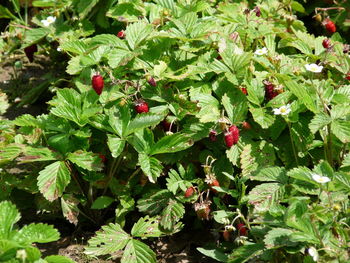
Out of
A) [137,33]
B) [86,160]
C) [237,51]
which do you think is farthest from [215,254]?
[137,33]

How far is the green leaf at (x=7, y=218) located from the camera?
2574mm

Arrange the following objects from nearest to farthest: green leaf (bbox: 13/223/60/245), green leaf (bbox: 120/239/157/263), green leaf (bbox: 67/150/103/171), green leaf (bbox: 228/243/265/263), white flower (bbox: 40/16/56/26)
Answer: green leaf (bbox: 13/223/60/245)
green leaf (bbox: 228/243/265/263)
green leaf (bbox: 120/239/157/263)
green leaf (bbox: 67/150/103/171)
white flower (bbox: 40/16/56/26)

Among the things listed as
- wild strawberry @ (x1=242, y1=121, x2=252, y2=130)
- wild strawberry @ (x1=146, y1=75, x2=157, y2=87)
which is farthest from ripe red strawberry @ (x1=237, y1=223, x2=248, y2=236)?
wild strawberry @ (x1=146, y1=75, x2=157, y2=87)

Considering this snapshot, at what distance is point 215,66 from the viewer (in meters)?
3.30

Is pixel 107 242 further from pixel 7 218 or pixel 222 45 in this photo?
pixel 222 45

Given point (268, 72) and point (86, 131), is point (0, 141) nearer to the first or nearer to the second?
point (86, 131)

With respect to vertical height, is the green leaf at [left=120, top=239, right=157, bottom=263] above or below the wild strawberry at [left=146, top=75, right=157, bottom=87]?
below

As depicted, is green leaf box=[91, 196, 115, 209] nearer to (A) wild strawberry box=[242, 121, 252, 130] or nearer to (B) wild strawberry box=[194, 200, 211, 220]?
(B) wild strawberry box=[194, 200, 211, 220]

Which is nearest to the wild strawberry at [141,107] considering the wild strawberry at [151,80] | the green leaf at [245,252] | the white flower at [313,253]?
the wild strawberry at [151,80]

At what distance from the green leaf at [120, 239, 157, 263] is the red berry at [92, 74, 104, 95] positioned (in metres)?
0.89

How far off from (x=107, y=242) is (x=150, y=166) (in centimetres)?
46

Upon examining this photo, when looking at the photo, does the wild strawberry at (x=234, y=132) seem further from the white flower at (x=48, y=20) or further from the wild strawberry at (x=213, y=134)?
the white flower at (x=48, y=20)

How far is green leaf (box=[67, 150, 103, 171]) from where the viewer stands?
9.79ft

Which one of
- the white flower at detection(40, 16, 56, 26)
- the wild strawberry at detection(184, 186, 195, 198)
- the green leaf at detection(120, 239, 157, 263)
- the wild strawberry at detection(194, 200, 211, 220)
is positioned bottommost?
the green leaf at detection(120, 239, 157, 263)
